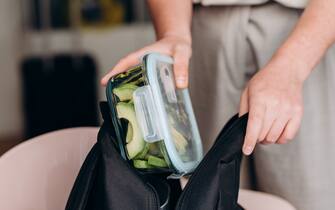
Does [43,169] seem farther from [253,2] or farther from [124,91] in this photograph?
[253,2]

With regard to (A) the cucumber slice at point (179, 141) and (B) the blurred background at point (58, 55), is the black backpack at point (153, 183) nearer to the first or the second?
(A) the cucumber slice at point (179, 141)

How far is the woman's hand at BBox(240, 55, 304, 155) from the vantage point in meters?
0.90

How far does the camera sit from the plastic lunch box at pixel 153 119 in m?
0.86

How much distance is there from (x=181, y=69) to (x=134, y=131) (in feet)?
0.45

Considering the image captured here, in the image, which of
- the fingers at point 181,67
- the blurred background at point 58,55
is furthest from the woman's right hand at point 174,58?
the blurred background at point 58,55

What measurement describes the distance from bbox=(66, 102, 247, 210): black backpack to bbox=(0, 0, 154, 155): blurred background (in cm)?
210

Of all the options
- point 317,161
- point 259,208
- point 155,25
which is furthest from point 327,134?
point 155,25

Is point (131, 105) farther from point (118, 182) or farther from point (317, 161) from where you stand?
point (317, 161)

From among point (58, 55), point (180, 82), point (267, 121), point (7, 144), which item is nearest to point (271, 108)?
point (267, 121)

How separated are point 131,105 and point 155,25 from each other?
0.35 m

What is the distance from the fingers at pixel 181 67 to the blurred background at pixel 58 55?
2011 millimetres

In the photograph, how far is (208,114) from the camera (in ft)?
4.42

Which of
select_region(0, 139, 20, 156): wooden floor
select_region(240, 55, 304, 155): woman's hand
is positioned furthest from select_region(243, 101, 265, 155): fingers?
select_region(0, 139, 20, 156): wooden floor

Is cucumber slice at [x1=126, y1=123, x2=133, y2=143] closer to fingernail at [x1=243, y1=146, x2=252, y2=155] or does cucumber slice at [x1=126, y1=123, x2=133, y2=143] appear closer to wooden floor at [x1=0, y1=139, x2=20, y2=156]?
fingernail at [x1=243, y1=146, x2=252, y2=155]
